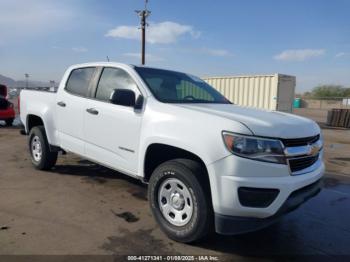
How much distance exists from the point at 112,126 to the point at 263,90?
42.1 ft

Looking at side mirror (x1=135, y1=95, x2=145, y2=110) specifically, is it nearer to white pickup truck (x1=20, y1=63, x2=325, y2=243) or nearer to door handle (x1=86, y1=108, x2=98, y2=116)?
white pickup truck (x1=20, y1=63, x2=325, y2=243)

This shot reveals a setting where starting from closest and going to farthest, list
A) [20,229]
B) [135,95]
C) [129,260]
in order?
[129,260] → [20,229] → [135,95]

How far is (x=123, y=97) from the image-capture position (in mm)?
3975

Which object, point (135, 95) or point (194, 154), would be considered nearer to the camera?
point (194, 154)

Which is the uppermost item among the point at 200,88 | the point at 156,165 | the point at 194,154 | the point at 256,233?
the point at 200,88

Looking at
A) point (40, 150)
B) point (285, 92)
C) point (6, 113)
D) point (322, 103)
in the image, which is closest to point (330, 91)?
point (322, 103)

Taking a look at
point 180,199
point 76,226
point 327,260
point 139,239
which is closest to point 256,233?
point 327,260

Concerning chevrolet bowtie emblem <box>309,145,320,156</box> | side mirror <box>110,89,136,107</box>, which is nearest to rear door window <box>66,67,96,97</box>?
side mirror <box>110,89,136,107</box>

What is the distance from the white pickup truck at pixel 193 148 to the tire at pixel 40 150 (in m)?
1.21

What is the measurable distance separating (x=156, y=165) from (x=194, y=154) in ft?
2.76

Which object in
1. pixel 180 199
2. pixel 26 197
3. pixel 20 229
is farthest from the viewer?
pixel 26 197

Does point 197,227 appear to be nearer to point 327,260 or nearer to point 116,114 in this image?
point 327,260

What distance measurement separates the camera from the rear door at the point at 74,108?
5059 mm

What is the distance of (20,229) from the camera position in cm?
384
